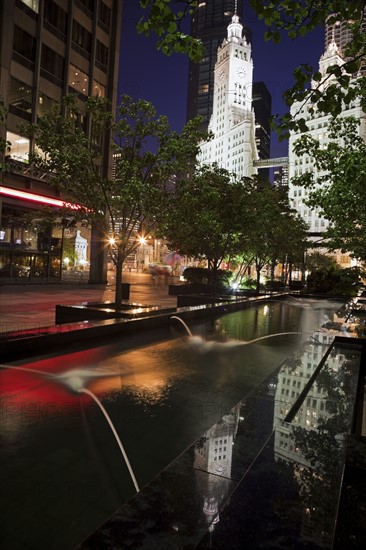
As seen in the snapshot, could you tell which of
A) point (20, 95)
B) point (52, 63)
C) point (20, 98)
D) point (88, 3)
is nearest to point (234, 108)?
point (88, 3)

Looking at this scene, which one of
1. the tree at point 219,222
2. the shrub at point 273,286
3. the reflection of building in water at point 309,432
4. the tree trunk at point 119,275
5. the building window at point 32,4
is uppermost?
the building window at point 32,4

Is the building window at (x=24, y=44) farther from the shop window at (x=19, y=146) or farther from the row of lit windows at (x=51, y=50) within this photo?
the shop window at (x=19, y=146)

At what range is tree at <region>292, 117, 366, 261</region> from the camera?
11.3 m

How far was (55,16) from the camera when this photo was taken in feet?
110

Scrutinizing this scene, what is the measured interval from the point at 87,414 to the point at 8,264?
31827 mm

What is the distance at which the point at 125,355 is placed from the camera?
27.9 ft

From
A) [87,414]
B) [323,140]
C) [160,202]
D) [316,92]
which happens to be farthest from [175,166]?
[323,140]

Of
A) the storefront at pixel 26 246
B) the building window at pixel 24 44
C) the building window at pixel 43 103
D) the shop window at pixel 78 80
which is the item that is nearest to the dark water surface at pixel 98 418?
the storefront at pixel 26 246

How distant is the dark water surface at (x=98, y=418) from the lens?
10.3ft

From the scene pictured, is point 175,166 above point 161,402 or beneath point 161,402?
above

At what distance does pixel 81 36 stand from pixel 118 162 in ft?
102

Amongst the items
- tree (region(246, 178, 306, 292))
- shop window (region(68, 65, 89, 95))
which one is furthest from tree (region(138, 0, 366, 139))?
shop window (region(68, 65, 89, 95))

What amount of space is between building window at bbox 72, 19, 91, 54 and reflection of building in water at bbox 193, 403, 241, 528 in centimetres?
4068

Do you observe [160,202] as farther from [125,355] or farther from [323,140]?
[323,140]
